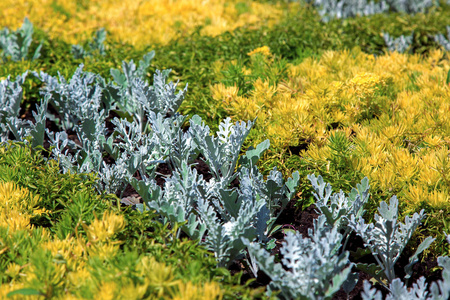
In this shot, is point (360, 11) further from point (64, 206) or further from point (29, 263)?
point (29, 263)

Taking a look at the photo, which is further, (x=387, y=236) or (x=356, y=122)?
(x=356, y=122)

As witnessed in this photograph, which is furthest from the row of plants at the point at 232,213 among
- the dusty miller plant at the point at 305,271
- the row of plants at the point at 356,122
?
the row of plants at the point at 356,122

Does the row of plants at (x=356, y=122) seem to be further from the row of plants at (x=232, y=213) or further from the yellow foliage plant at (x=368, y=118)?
the row of plants at (x=232, y=213)

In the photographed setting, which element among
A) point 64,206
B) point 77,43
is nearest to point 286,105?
point 64,206

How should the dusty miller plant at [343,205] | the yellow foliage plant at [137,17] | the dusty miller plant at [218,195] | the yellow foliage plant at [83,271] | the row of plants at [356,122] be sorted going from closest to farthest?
1. the yellow foliage plant at [83,271]
2. the dusty miller plant at [218,195]
3. the dusty miller plant at [343,205]
4. the row of plants at [356,122]
5. the yellow foliage plant at [137,17]

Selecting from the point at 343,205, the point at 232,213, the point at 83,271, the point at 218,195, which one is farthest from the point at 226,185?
the point at 83,271

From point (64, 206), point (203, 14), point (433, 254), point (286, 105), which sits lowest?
point (433, 254)

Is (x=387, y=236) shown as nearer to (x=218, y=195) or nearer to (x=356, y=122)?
(x=218, y=195)

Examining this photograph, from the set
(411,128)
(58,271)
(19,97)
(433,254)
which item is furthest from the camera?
(19,97)
